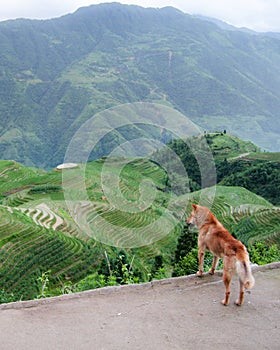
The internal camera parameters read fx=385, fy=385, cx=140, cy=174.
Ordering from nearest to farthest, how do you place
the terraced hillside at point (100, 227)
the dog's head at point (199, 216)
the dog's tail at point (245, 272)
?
the dog's tail at point (245, 272), the dog's head at point (199, 216), the terraced hillside at point (100, 227)

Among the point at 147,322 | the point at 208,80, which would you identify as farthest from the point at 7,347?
the point at 208,80

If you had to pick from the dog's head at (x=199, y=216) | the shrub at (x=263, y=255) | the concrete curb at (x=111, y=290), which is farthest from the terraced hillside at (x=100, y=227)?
the shrub at (x=263, y=255)

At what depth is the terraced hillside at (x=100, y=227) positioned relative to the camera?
21375mm

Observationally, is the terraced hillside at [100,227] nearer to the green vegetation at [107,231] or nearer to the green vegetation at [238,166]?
the green vegetation at [107,231]

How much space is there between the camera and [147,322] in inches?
157

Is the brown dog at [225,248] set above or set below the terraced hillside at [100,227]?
above

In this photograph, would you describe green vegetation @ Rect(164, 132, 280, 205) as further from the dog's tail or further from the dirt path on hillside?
the dog's tail

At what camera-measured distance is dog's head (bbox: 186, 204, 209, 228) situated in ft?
16.5

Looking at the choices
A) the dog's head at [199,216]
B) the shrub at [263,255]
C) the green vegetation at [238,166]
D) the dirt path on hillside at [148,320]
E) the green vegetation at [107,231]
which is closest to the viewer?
the dirt path on hillside at [148,320]

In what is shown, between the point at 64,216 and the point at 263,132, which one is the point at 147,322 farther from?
the point at 263,132

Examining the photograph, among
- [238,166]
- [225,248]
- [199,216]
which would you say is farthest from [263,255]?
[238,166]

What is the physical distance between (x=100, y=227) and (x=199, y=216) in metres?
25.0

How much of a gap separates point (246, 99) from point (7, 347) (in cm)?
20311

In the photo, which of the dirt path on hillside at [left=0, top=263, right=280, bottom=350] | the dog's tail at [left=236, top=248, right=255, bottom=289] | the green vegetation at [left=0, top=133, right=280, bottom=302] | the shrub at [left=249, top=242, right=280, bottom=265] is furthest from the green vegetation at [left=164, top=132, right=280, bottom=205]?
the dog's tail at [left=236, top=248, right=255, bottom=289]
